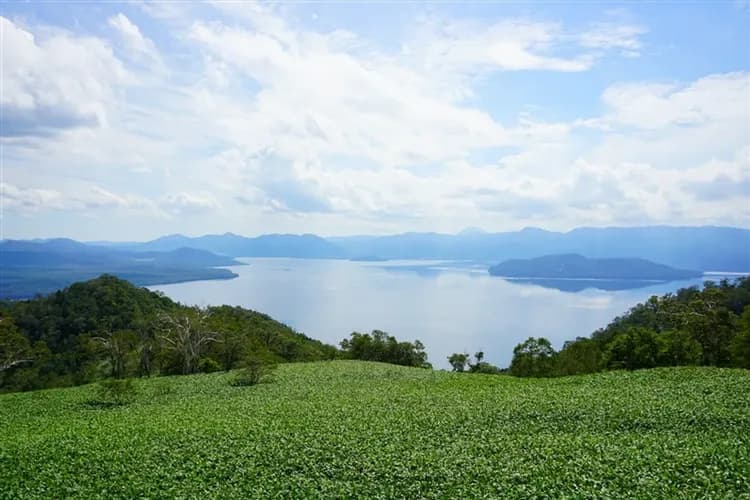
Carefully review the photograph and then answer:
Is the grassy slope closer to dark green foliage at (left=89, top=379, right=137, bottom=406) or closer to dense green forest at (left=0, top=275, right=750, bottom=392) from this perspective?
dark green foliage at (left=89, top=379, right=137, bottom=406)

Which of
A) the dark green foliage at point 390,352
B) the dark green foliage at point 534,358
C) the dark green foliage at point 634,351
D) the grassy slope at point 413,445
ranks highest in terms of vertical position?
the grassy slope at point 413,445

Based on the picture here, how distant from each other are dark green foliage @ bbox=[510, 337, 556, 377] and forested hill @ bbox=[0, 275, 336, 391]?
27554mm

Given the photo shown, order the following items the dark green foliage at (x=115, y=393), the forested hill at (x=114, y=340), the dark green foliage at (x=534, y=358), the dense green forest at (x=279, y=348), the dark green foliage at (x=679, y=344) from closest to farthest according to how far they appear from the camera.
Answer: the dark green foliage at (x=115, y=393)
the dark green foliage at (x=679, y=344)
the dense green forest at (x=279, y=348)
the dark green foliage at (x=534, y=358)
the forested hill at (x=114, y=340)

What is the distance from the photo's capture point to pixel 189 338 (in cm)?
5484

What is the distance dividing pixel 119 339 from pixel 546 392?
48.4 metres

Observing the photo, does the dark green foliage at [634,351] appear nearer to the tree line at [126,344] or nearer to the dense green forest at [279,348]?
the dense green forest at [279,348]

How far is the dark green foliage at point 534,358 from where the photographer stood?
52.2 meters

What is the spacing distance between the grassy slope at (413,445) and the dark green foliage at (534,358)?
2183 centimetres

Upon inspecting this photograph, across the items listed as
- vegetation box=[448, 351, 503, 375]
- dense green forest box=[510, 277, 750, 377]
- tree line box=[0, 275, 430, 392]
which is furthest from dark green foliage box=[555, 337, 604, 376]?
tree line box=[0, 275, 430, 392]

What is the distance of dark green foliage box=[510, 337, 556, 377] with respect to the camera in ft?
171

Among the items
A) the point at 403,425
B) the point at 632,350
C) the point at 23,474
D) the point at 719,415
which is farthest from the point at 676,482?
the point at 632,350

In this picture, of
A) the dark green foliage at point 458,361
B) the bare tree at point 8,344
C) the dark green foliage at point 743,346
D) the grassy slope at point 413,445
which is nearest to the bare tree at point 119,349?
the bare tree at point 8,344

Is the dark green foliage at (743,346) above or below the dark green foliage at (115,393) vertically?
above

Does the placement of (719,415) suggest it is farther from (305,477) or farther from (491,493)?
(305,477)
